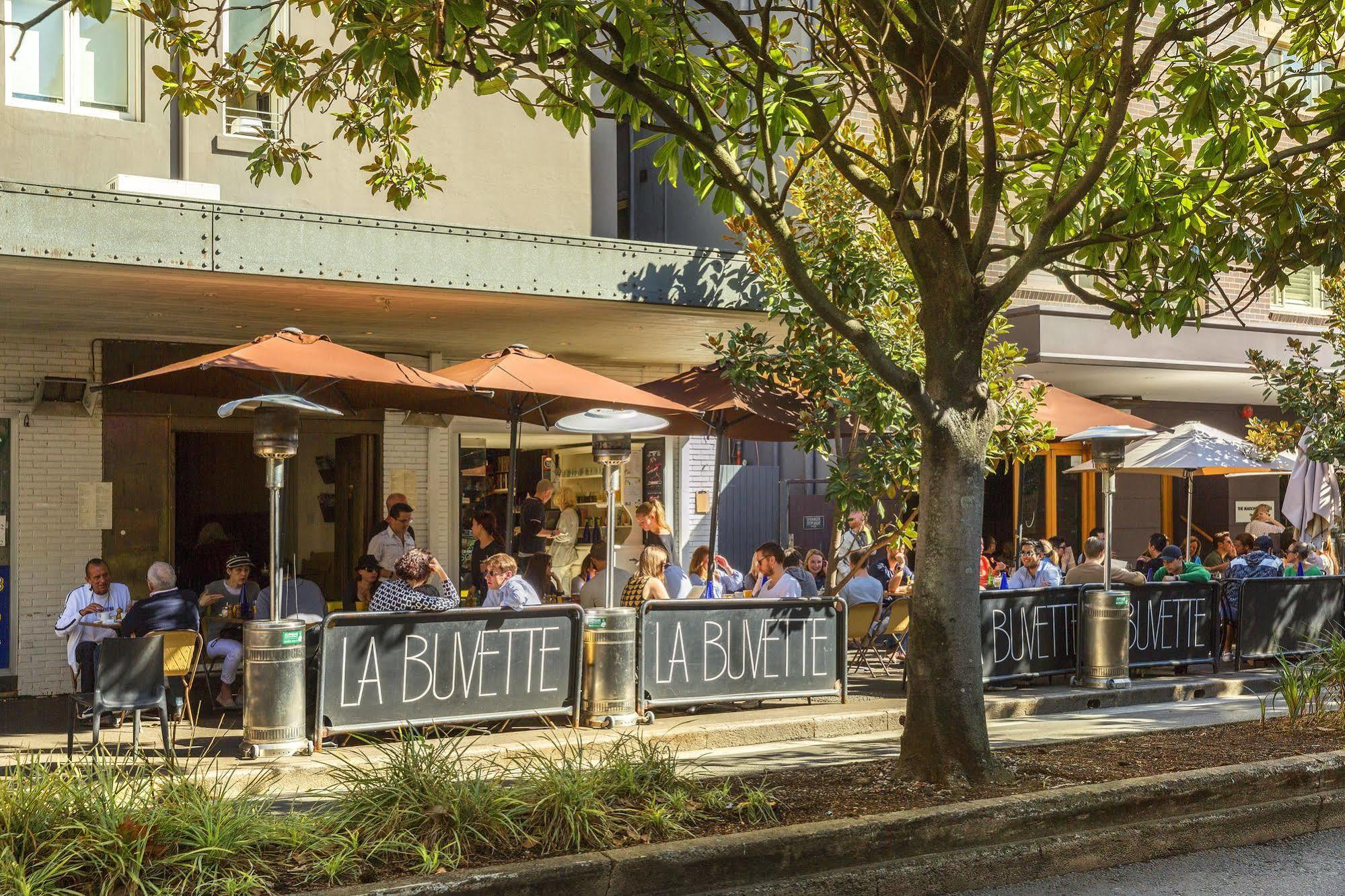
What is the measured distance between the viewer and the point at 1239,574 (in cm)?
1412

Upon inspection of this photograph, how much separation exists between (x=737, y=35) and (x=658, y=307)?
5017 mm

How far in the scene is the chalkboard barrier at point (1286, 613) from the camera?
43.0 ft

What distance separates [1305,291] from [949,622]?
19.4m

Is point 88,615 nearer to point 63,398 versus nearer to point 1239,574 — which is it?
point 63,398

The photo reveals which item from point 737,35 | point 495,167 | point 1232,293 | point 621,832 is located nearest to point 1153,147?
point 737,35

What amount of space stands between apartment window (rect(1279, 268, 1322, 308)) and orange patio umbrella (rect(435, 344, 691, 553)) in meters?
16.2

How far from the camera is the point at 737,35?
764 cm

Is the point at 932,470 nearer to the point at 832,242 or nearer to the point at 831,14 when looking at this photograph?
the point at 831,14

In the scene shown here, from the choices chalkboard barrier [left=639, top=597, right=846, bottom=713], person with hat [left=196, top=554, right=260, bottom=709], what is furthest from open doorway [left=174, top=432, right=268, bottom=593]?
chalkboard barrier [left=639, top=597, right=846, bottom=713]

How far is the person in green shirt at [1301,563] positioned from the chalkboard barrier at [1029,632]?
14.2 ft

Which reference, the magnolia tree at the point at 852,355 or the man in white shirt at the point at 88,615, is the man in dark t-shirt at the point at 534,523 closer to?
the magnolia tree at the point at 852,355

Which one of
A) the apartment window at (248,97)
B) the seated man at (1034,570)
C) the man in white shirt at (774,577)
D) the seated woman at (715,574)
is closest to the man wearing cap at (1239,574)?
the seated man at (1034,570)

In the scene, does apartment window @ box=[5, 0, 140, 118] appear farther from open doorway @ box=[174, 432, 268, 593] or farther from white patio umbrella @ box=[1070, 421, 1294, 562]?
white patio umbrella @ box=[1070, 421, 1294, 562]

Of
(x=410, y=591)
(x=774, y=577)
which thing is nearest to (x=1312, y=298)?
(x=774, y=577)
